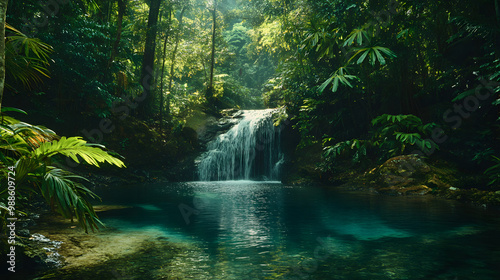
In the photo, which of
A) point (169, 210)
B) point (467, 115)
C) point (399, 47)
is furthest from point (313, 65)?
point (169, 210)

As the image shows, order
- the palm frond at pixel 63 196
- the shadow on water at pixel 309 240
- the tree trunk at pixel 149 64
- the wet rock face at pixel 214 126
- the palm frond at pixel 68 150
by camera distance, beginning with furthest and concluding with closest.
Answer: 1. the wet rock face at pixel 214 126
2. the tree trunk at pixel 149 64
3. the shadow on water at pixel 309 240
4. the palm frond at pixel 68 150
5. the palm frond at pixel 63 196

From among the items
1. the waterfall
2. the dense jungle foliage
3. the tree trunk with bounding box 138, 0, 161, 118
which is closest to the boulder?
the dense jungle foliage

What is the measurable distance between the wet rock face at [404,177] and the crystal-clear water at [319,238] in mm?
1351

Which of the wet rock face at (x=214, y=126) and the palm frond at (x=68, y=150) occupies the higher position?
the wet rock face at (x=214, y=126)

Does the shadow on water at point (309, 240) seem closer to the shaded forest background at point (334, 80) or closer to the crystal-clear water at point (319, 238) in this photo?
the crystal-clear water at point (319, 238)

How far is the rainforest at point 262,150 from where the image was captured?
130 inches

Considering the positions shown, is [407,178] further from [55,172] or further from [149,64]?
[149,64]

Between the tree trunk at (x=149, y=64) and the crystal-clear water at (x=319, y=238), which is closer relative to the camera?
the crystal-clear water at (x=319, y=238)

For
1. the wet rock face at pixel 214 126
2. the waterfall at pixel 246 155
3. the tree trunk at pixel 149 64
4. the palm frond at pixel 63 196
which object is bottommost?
the palm frond at pixel 63 196

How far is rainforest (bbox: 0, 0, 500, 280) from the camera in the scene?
3299 millimetres

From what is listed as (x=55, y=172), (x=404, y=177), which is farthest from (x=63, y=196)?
(x=404, y=177)

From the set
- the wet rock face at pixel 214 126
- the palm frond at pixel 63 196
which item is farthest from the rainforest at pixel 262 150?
the wet rock face at pixel 214 126

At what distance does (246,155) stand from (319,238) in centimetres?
1220

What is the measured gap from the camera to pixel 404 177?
983 centimetres
